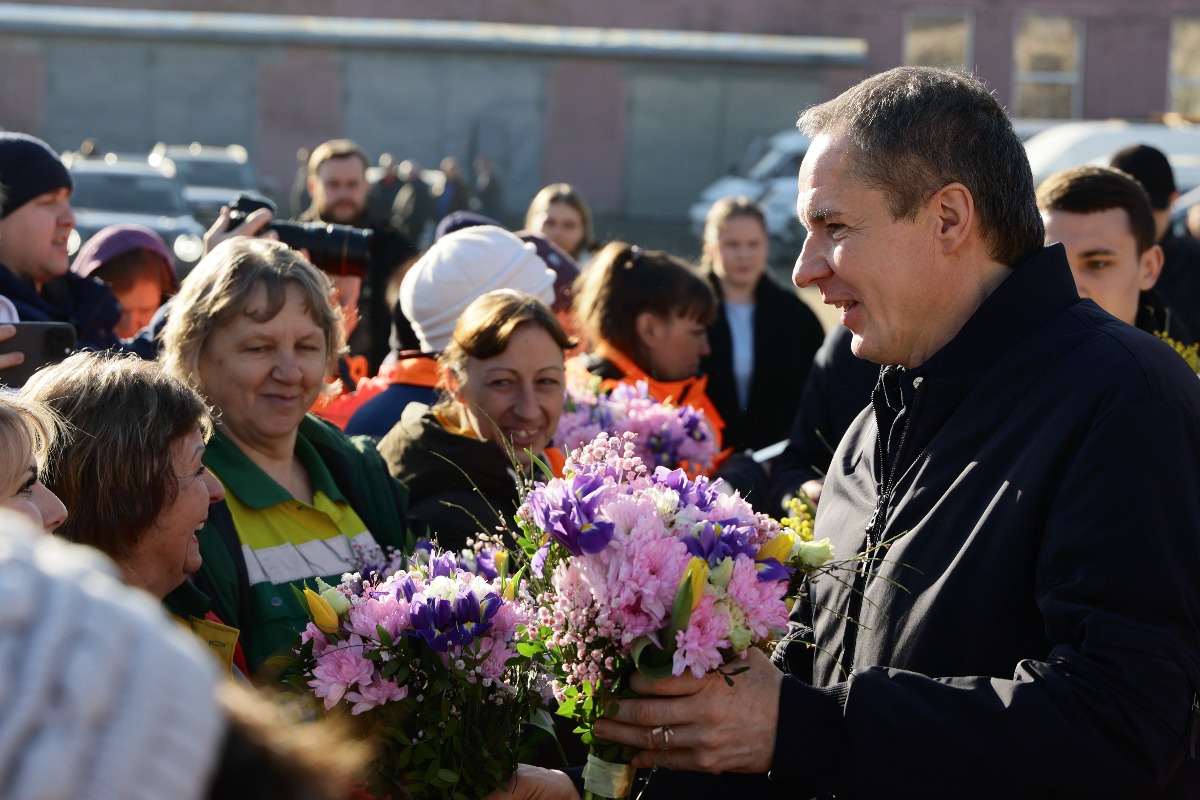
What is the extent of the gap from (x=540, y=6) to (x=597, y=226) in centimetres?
602

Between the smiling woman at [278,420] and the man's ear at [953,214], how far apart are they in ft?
5.32

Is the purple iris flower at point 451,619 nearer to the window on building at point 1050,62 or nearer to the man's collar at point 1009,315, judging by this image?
the man's collar at point 1009,315

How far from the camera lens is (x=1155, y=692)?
6.13 feet

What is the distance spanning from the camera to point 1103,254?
13.8 ft

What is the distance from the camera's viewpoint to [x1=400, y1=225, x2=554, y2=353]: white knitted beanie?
445 cm

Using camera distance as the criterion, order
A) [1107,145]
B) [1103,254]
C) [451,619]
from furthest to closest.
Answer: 1. [1107,145]
2. [1103,254]
3. [451,619]

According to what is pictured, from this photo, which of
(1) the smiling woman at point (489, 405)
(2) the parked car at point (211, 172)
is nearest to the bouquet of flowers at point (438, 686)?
(1) the smiling woman at point (489, 405)

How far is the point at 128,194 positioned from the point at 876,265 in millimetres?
14768

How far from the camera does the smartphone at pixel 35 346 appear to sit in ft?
11.0

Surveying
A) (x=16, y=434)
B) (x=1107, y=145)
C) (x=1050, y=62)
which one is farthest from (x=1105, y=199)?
(x=1050, y=62)

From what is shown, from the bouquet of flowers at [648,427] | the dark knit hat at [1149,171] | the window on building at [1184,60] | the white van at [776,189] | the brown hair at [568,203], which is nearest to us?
the bouquet of flowers at [648,427]

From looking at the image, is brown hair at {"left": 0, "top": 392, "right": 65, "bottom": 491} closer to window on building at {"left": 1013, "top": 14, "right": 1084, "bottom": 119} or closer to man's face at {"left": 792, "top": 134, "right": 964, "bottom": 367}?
man's face at {"left": 792, "top": 134, "right": 964, "bottom": 367}

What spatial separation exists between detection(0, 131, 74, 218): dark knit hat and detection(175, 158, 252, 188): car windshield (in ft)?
52.2

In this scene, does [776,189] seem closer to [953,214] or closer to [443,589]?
[953,214]
